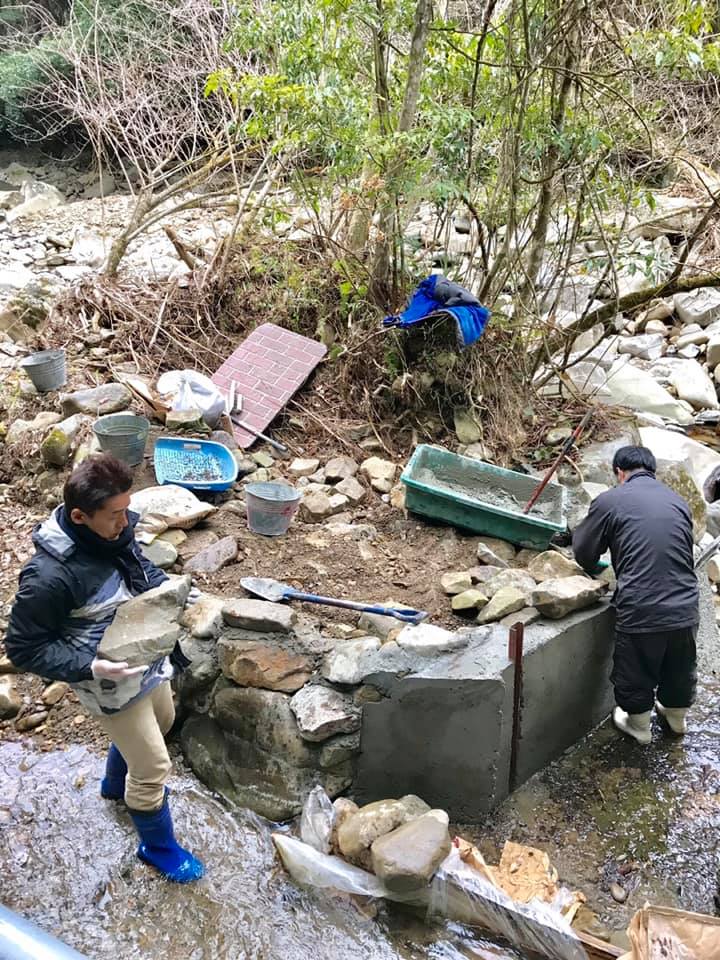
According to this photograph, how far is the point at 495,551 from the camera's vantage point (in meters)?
4.49

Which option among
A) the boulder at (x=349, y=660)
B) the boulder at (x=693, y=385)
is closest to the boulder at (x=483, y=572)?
the boulder at (x=349, y=660)

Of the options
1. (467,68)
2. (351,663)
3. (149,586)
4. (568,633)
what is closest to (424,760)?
(351,663)

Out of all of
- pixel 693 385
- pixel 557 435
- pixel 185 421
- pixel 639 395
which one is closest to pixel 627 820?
pixel 557 435

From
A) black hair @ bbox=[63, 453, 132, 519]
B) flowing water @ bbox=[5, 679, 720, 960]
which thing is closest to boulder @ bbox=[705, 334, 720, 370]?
flowing water @ bbox=[5, 679, 720, 960]

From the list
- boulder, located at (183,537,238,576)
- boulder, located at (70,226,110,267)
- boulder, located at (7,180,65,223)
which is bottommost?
boulder, located at (7,180,65,223)

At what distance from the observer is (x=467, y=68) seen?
577 cm

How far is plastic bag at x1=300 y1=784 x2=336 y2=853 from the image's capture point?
3102 mm

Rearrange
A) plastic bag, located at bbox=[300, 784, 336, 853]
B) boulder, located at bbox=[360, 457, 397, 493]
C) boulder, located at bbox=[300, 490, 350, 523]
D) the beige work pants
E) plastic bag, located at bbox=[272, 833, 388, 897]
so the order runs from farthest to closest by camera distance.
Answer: boulder, located at bbox=[360, 457, 397, 493], boulder, located at bbox=[300, 490, 350, 523], plastic bag, located at bbox=[300, 784, 336, 853], plastic bag, located at bbox=[272, 833, 388, 897], the beige work pants

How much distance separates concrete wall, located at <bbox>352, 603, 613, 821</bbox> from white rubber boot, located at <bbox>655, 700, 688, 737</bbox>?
0.75 meters

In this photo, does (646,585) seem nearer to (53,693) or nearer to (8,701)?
(53,693)

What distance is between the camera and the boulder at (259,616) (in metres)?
3.51

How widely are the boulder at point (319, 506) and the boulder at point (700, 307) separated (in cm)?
595

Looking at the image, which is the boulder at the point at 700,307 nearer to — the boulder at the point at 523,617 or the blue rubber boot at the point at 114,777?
the boulder at the point at 523,617

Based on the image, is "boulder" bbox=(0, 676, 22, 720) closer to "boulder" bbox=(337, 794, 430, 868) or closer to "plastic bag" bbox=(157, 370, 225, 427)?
"boulder" bbox=(337, 794, 430, 868)
